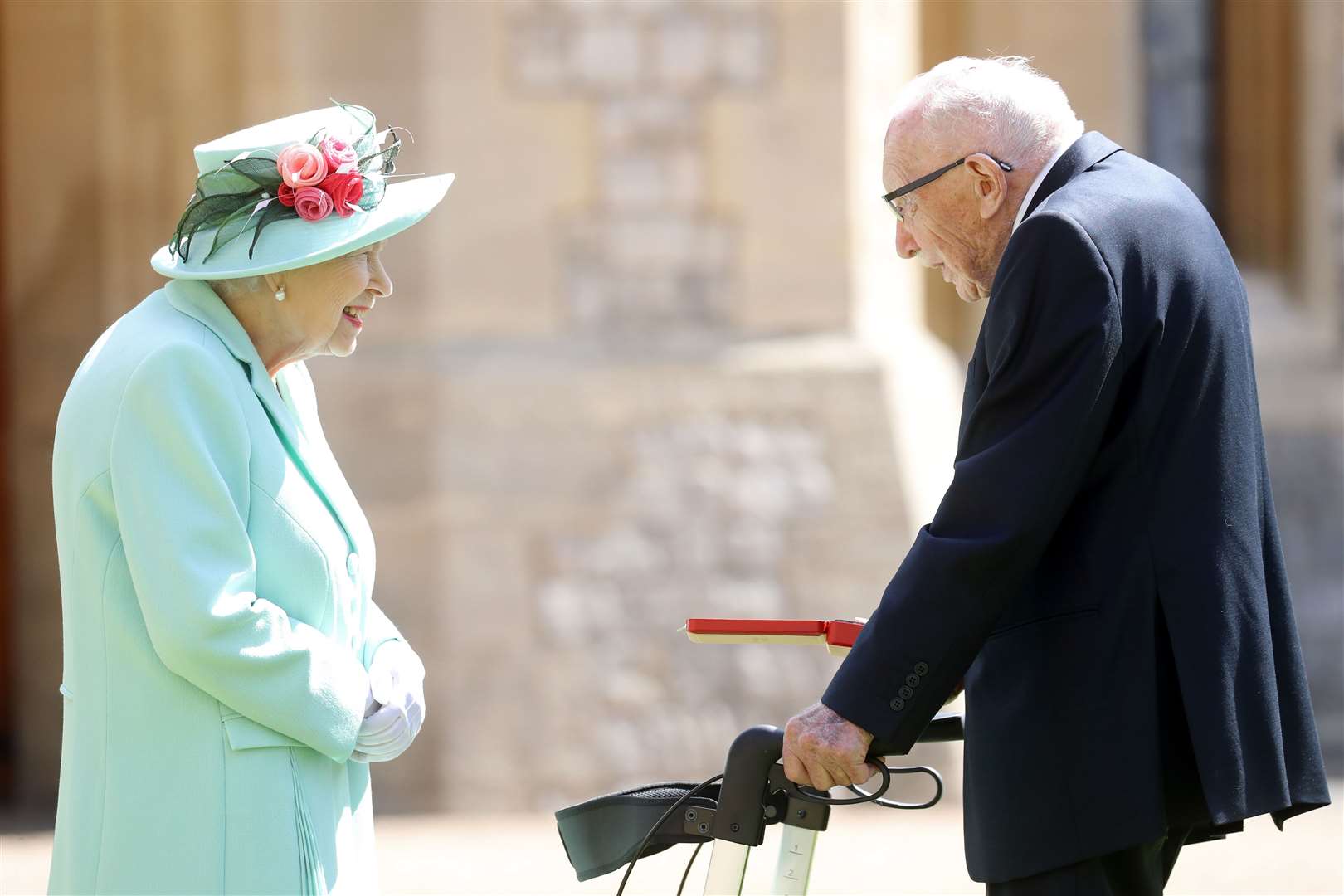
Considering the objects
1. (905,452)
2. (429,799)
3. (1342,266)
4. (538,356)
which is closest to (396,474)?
(538,356)

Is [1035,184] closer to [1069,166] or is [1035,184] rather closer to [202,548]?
[1069,166]

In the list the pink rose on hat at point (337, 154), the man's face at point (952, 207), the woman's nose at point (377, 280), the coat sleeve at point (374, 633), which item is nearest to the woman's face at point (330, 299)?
the woman's nose at point (377, 280)

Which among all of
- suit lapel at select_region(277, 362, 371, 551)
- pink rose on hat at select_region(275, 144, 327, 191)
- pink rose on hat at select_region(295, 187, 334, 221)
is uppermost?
pink rose on hat at select_region(275, 144, 327, 191)

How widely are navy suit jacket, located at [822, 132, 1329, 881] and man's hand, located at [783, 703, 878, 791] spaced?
0.09 ft

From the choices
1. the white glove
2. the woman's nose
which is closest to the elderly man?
the white glove

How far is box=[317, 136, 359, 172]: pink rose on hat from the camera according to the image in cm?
264

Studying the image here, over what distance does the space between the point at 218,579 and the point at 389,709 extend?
367mm

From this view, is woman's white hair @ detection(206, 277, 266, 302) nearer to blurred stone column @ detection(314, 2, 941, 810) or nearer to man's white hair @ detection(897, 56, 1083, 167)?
man's white hair @ detection(897, 56, 1083, 167)

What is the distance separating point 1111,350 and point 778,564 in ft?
12.7

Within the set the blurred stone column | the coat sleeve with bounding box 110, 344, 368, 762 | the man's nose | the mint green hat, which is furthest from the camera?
the blurred stone column

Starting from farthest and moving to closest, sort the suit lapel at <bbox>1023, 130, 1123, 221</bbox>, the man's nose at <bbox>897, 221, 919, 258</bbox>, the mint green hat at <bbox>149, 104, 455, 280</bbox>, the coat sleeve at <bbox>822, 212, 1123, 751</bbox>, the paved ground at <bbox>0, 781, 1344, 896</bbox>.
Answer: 1. the paved ground at <bbox>0, 781, 1344, 896</bbox>
2. the man's nose at <bbox>897, 221, 919, 258</bbox>
3. the suit lapel at <bbox>1023, 130, 1123, 221</bbox>
4. the mint green hat at <bbox>149, 104, 455, 280</bbox>
5. the coat sleeve at <bbox>822, 212, 1123, 751</bbox>

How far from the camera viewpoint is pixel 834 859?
5645 millimetres

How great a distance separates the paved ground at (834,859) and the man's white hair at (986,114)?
2.70 metres

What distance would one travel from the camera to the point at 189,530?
93.7 inches
